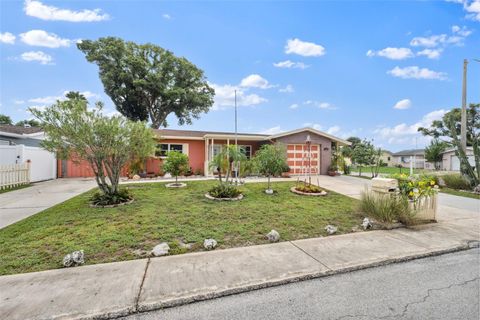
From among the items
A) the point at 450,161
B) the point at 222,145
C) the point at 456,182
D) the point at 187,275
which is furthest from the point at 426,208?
the point at 450,161

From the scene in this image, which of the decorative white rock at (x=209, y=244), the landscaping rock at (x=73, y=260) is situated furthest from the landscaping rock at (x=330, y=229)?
the landscaping rock at (x=73, y=260)

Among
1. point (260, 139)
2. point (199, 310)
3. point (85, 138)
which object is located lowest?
point (199, 310)

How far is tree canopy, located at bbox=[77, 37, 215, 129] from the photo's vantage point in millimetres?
20094

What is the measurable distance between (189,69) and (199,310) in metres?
23.5

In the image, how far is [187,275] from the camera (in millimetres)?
2893

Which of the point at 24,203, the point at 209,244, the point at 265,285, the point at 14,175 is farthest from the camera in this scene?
the point at 14,175

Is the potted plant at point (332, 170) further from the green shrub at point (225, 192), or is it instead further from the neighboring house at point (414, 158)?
the neighboring house at point (414, 158)

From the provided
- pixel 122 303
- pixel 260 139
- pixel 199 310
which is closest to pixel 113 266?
pixel 122 303

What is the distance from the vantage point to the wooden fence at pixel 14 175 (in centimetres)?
952

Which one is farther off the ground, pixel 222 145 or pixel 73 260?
pixel 222 145

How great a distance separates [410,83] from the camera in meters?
15.9

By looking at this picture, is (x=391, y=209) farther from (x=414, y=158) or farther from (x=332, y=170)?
(x=414, y=158)

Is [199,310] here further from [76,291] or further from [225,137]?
[225,137]

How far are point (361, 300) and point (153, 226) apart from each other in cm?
403
